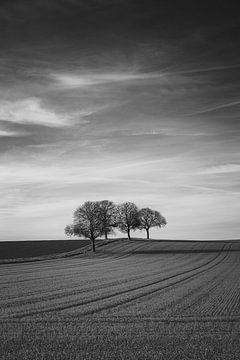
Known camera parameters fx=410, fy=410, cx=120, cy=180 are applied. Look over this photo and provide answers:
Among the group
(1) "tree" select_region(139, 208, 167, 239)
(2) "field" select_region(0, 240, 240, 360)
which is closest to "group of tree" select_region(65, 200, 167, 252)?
(1) "tree" select_region(139, 208, 167, 239)

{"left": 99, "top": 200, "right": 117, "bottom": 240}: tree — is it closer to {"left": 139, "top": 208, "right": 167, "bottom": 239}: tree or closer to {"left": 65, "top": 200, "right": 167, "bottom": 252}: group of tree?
{"left": 65, "top": 200, "right": 167, "bottom": 252}: group of tree

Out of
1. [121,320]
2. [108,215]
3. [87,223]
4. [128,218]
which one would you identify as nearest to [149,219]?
[128,218]

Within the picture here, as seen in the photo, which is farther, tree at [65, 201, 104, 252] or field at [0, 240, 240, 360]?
tree at [65, 201, 104, 252]

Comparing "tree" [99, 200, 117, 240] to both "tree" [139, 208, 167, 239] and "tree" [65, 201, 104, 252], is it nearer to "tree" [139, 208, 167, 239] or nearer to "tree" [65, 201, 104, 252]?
"tree" [65, 201, 104, 252]

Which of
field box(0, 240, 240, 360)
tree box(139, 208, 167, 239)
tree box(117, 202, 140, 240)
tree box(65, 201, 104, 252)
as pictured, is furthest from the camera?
tree box(139, 208, 167, 239)

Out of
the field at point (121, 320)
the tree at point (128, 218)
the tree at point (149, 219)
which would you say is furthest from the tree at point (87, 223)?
the field at point (121, 320)

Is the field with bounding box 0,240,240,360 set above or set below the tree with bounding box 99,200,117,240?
below

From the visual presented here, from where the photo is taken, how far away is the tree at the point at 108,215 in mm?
95250

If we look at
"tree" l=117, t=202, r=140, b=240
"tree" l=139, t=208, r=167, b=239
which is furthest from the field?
"tree" l=139, t=208, r=167, b=239

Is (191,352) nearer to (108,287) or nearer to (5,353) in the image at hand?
(5,353)

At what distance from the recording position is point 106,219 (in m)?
96.5

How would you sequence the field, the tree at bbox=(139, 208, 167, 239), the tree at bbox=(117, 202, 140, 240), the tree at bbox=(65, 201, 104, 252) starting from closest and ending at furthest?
the field, the tree at bbox=(65, 201, 104, 252), the tree at bbox=(117, 202, 140, 240), the tree at bbox=(139, 208, 167, 239)

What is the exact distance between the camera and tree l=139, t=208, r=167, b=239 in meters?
120

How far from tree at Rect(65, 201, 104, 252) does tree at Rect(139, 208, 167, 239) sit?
92.6 ft
